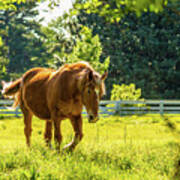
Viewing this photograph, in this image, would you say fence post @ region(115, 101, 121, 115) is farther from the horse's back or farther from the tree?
the tree

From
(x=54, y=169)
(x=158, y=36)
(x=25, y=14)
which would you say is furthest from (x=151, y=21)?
(x=54, y=169)

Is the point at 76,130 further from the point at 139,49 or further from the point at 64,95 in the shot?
the point at 139,49

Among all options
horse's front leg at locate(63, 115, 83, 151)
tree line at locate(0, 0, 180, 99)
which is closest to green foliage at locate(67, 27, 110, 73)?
tree line at locate(0, 0, 180, 99)

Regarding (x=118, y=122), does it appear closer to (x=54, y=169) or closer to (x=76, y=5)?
(x=76, y=5)

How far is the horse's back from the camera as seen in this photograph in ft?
26.9

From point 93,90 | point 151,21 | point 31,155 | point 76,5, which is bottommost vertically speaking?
point 31,155

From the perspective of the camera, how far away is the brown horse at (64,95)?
6770mm

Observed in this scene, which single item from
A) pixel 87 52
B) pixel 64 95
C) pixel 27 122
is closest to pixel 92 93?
pixel 64 95

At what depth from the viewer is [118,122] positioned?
1814cm

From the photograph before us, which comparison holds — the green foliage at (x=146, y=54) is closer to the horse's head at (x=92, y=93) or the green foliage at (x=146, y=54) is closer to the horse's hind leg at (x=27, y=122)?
the horse's hind leg at (x=27, y=122)

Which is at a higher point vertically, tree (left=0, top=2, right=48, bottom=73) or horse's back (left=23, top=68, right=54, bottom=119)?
tree (left=0, top=2, right=48, bottom=73)

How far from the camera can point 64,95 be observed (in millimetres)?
7238

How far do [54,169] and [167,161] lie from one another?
2052 millimetres

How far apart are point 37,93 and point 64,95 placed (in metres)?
1.33
